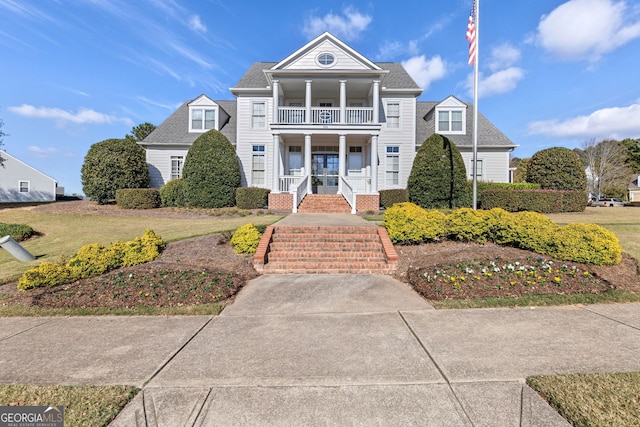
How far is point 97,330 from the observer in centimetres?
403

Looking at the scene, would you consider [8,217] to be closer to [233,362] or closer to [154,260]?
[154,260]

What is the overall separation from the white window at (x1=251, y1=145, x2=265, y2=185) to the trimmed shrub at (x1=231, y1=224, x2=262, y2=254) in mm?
11386

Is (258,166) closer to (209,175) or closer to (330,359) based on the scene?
(209,175)

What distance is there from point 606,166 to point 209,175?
57913mm

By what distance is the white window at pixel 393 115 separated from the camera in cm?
1894

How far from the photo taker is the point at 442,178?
49.7 ft

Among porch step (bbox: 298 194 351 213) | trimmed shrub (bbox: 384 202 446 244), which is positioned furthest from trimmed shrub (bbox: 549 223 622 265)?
porch step (bbox: 298 194 351 213)

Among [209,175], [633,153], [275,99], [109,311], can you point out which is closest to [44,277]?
[109,311]

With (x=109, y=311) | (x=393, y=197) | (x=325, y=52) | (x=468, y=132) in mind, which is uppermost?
(x=325, y=52)

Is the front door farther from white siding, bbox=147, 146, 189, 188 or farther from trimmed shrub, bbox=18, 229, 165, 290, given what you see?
trimmed shrub, bbox=18, 229, 165, 290

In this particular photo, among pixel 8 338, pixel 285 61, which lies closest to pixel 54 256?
pixel 8 338

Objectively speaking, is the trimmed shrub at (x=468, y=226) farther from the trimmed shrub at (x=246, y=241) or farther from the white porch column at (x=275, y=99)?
the white porch column at (x=275, y=99)

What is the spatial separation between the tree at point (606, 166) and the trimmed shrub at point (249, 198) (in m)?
53.2

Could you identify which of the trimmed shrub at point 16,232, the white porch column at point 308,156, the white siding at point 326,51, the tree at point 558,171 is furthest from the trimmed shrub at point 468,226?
the trimmed shrub at point 16,232
